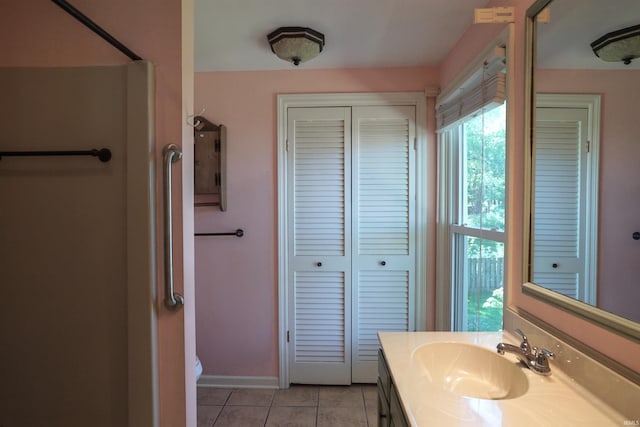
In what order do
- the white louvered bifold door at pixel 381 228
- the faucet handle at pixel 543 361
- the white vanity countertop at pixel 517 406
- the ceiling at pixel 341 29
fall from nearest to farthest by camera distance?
the white vanity countertop at pixel 517 406 < the faucet handle at pixel 543 361 < the ceiling at pixel 341 29 < the white louvered bifold door at pixel 381 228

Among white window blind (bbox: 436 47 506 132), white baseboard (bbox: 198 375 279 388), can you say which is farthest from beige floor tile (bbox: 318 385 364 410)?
white window blind (bbox: 436 47 506 132)

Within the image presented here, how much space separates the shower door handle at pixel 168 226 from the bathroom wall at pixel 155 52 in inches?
1.8

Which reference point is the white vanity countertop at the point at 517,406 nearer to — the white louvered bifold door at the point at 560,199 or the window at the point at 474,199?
the white louvered bifold door at the point at 560,199

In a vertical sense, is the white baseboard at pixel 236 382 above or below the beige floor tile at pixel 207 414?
above

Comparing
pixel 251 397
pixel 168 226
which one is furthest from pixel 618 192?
pixel 251 397

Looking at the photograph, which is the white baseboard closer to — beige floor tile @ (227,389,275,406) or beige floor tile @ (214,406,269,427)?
beige floor tile @ (227,389,275,406)

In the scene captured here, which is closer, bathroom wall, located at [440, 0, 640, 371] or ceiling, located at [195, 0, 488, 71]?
bathroom wall, located at [440, 0, 640, 371]

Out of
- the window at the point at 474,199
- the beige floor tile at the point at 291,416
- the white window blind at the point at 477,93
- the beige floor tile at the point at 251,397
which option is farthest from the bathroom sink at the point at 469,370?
the beige floor tile at the point at 251,397

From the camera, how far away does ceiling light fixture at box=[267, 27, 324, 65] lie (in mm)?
1753

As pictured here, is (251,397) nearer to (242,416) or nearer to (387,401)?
(242,416)

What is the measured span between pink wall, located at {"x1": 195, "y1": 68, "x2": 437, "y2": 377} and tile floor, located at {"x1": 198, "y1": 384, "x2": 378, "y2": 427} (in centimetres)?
17

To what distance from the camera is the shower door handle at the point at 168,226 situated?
1.12 meters

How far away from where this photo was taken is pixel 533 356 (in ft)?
3.08

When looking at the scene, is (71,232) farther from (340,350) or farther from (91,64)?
(340,350)
